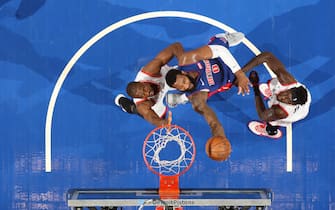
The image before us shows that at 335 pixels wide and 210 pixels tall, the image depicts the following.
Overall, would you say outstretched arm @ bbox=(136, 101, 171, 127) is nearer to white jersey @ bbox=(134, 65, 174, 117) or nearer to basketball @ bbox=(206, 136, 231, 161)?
white jersey @ bbox=(134, 65, 174, 117)

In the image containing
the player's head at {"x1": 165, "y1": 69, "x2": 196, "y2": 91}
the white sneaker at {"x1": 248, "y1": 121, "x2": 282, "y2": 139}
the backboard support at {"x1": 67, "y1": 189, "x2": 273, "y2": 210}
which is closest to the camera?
the backboard support at {"x1": 67, "y1": 189, "x2": 273, "y2": 210}

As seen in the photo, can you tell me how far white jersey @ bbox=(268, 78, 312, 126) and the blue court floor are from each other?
0.71 ft

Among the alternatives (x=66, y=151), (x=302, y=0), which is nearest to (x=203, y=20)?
(x=302, y=0)

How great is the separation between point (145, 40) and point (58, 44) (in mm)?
912

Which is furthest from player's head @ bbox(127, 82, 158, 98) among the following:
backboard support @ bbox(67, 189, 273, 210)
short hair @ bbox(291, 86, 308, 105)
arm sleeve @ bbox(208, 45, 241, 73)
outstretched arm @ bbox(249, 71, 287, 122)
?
short hair @ bbox(291, 86, 308, 105)

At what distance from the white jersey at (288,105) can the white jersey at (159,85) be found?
3.36 feet

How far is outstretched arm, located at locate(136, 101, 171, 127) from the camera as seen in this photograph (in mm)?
5213

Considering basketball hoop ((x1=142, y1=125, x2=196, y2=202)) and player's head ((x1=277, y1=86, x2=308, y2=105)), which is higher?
player's head ((x1=277, y1=86, x2=308, y2=105))

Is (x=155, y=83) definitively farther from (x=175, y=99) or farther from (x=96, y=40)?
(x=96, y=40)

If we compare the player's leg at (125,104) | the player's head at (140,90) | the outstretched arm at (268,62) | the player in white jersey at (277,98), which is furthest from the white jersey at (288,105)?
the player's leg at (125,104)

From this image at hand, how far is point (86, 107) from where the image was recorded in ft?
18.5

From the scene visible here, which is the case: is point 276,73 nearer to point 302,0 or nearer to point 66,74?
point 302,0

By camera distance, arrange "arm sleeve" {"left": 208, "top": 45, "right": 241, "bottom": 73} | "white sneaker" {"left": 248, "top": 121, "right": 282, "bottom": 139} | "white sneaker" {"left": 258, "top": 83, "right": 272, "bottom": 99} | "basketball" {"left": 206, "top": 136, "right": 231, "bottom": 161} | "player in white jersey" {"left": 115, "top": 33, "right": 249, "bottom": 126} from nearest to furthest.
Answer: "basketball" {"left": 206, "top": 136, "right": 231, "bottom": 161}, "arm sleeve" {"left": 208, "top": 45, "right": 241, "bottom": 73}, "player in white jersey" {"left": 115, "top": 33, "right": 249, "bottom": 126}, "white sneaker" {"left": 258, "top": 83, "right": 272, "bottom": 99}, "white sneaker" {"left": 248, "top": 121, "right": 282, "bottom": 139}

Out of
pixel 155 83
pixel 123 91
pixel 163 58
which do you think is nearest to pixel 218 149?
pixel 155 83
